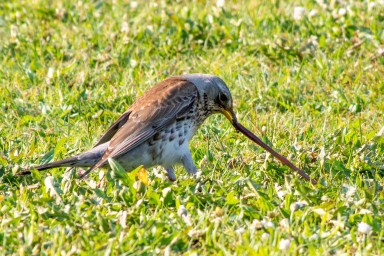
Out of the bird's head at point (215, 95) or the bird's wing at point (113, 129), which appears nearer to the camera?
the bird's wing at point (113, 129)

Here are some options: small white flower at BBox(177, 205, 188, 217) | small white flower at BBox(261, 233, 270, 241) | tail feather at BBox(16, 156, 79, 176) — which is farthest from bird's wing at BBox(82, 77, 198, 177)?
small white flower at BBox(261, 233, 270, 241)

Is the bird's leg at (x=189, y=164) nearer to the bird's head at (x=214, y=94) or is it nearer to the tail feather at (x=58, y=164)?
the bird's head at (x=214, y=94)

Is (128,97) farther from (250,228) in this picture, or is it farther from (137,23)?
(250,228)

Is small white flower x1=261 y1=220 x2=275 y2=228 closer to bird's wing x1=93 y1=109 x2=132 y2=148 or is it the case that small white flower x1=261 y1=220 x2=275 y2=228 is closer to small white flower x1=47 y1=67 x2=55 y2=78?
bird's wing x1=93 y1=109 x2=132 y2=148

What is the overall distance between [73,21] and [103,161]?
4.06m

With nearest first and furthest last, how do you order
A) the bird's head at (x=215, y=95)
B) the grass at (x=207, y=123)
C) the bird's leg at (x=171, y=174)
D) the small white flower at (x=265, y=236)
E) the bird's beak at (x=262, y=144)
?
the small white flower at (x=265, y=236), the grass at (x=207, y=123), the bird's beak at (x=262, y=144), the bird's leg at (x=171, y=174), the bird's head at (x=215, y=95)

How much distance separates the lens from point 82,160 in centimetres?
659

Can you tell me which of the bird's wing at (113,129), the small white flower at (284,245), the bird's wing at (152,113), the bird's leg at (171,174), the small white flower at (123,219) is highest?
the small white flower at (284,245)

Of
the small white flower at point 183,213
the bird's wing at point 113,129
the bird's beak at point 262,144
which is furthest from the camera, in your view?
the bird's wing at point 113,129

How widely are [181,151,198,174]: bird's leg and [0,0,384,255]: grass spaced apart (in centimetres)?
13

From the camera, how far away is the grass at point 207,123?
5371 millimetres

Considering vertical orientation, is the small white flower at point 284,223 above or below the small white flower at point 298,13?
above

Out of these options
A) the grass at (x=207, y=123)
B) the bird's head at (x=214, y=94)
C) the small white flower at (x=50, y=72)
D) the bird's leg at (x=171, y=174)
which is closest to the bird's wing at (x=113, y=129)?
the grass at (x=207, y=123)

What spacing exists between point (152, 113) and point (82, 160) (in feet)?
2.38
